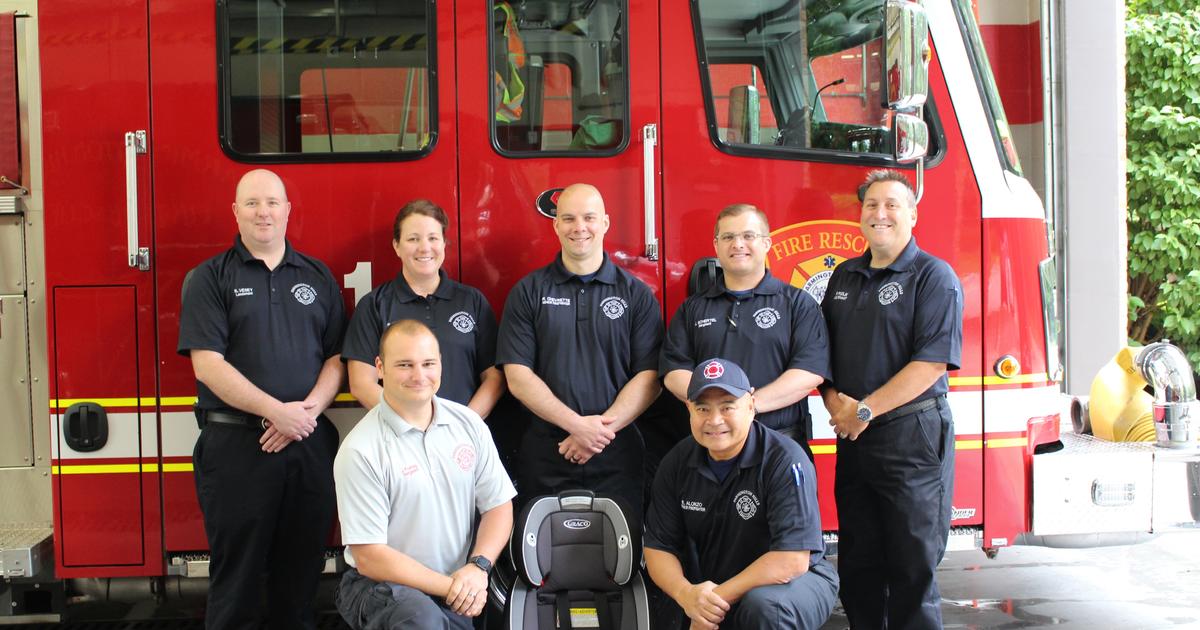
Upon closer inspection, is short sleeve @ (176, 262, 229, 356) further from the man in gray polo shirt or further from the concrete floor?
the concrete floor

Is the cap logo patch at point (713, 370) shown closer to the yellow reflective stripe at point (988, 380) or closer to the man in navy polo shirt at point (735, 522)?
the man in navy polo shirt at point (735, 522)

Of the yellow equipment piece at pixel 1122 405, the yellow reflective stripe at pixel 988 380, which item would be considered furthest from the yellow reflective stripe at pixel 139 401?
the yellow equipment piece at pixel 1122 405

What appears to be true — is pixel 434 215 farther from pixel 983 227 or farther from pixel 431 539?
pixel 983 227

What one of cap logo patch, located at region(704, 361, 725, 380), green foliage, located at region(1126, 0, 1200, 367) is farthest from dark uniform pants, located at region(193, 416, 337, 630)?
green foliage, located at region(1126, 0, 1200, 367)

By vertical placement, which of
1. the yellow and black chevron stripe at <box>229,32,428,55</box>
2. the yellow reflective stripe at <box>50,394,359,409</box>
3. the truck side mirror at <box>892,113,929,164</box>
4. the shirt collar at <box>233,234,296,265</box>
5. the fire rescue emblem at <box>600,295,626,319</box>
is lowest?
the yellow reflective stripe at <box>50,394,359,409</box>

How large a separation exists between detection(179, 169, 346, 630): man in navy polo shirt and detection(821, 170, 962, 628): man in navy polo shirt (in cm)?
197

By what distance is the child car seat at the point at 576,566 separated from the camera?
3.65 metres

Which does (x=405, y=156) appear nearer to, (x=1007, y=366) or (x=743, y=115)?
(x=743, y=115)

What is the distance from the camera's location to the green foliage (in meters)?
10.8

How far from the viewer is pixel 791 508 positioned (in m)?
3.41

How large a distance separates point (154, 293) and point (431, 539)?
163cm

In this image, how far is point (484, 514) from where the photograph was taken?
3520mm

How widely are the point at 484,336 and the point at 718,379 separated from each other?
1057mm

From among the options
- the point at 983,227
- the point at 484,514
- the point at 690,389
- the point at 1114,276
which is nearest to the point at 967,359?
the point at 983,227
